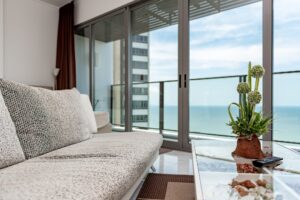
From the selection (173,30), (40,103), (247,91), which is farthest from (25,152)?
(173,30)

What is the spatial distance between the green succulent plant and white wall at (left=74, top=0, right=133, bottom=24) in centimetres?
299

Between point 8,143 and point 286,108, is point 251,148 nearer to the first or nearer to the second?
point 8,143

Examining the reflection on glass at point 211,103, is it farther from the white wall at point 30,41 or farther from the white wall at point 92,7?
the white wall at point 30,41

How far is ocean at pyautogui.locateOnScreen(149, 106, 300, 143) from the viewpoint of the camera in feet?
9.00

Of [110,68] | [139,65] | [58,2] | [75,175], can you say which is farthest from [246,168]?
[58,2]

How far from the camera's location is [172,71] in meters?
3.65

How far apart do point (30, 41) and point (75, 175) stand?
470cm

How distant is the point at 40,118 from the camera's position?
Result: 1.40m

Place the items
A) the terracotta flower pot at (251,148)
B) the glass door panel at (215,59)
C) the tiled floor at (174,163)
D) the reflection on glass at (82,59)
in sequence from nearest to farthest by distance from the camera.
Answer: the terracotta flower pot at (251,148)
the tiled floor at (174,163)
the glass door panel at (215,59)
the reflection on glass at (82,59)

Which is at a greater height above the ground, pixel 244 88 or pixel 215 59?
pixel 215 59

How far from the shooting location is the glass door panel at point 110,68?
4.37m

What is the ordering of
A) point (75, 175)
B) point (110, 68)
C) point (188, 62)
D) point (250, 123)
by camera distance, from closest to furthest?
point (75, 175) < point (250, 123) < point (188, 62) < point (110, 68)

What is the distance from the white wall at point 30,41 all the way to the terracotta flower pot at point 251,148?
449 cm

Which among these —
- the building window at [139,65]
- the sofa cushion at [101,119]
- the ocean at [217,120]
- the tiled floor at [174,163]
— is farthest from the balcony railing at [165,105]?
the sofa cushion at [101,119]
